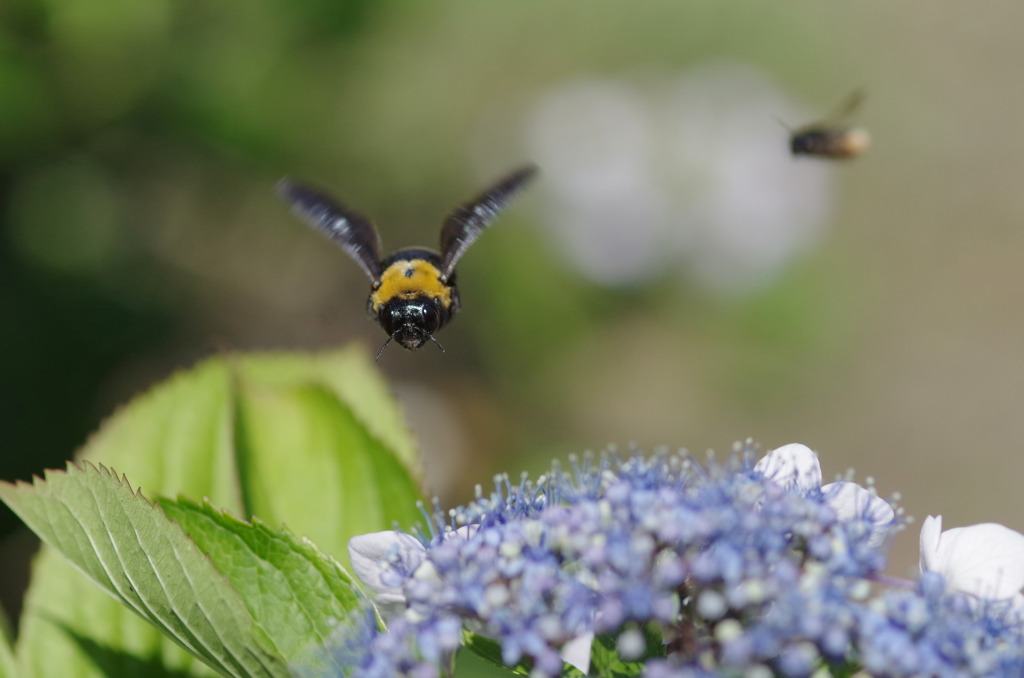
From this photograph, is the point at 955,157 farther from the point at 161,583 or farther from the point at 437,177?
the point at 161,583

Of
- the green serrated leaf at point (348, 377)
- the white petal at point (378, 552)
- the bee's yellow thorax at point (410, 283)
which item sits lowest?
the white petal at point (378, 552)

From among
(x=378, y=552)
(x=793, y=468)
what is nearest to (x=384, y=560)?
(x=378, y=552)

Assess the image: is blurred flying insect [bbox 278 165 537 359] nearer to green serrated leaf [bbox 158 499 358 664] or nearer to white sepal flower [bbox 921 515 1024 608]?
green serrated leaf [bbox 158 499 358 664]

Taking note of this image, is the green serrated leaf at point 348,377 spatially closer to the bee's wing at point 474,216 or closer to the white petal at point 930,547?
the bee's wing at point 474,216

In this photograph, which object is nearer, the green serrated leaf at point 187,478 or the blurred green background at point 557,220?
the green serrated leaf at point 187,478

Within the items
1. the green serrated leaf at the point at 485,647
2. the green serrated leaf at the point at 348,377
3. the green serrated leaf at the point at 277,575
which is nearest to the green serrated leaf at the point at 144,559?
the green serrated leaf at the point at 277,575

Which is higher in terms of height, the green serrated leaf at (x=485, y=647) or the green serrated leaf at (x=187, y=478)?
the green serrated leaf at (x=187, y=478)

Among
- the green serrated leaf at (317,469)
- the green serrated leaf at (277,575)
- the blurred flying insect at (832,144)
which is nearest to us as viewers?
the green serrated leaf at (277,575)

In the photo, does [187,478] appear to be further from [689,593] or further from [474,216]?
[689,593]
